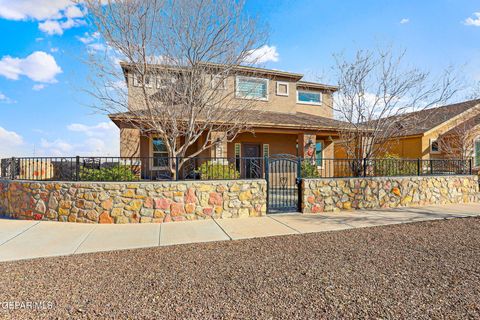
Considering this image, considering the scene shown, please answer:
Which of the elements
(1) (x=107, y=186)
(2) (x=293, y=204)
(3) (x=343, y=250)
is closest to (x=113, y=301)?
(3) (x=343, y=250)

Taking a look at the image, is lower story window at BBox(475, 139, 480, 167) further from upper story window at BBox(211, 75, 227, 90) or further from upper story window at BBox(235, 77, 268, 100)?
upper story window at BBox(211, 75, 227, 90)

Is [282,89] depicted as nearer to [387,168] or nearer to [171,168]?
[387,168]

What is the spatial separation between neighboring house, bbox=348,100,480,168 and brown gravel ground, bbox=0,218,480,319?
14536 millimetres

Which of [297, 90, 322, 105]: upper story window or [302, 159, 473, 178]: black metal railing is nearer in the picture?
[302, 159, 473, 178]: black metal railing

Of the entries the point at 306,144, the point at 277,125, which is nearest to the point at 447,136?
the point at 306,144

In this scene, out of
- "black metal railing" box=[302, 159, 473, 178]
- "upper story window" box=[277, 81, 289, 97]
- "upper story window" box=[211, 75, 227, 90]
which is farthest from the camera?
"upper story window" box=[277, 81, 289, 97]

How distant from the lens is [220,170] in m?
8.16

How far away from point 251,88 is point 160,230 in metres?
8.54

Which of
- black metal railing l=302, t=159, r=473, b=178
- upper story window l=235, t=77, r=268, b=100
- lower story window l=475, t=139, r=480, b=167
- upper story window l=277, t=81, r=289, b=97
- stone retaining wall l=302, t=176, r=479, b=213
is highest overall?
upper story window l=277, t=81, r=289, b=97

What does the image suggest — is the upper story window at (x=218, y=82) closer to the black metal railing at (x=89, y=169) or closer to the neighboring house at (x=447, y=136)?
the black metal railing at (x=89, y=169)

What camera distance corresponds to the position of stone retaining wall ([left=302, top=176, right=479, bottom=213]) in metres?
8.16

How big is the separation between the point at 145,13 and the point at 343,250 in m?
8.44

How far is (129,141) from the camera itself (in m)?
11.3

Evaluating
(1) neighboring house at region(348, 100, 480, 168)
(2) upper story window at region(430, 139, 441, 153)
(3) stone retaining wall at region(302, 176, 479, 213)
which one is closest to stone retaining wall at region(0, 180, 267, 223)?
(3) stone retaining wall at region(302, 176, 479, 213)
